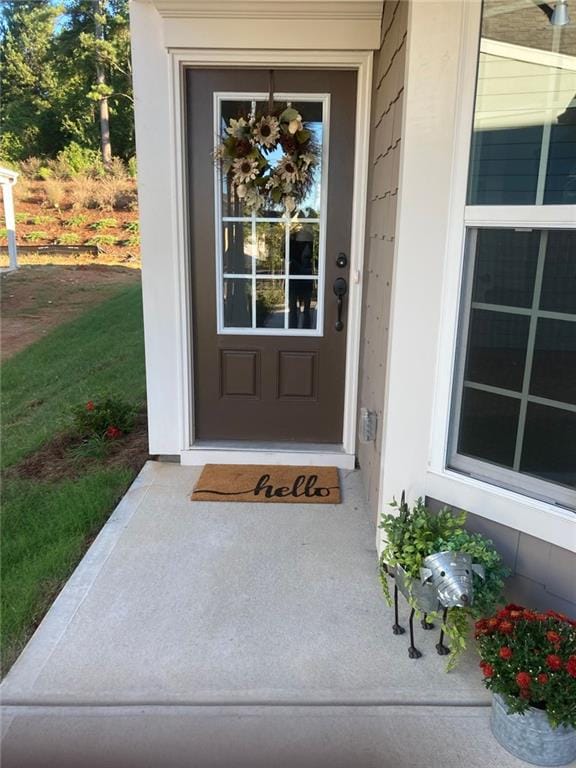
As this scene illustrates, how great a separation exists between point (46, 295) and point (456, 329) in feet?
30.4

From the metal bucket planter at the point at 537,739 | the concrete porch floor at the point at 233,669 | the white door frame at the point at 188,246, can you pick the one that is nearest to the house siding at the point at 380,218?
the white door frame at the point at 188,246

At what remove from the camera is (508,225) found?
178 cm

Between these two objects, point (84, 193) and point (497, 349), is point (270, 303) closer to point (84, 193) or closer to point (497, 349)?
point (497, 349)

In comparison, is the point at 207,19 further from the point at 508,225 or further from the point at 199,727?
the point at 199,727

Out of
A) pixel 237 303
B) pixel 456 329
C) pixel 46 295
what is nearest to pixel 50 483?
pixel 237 303

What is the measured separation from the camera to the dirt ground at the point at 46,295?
7.74 metres

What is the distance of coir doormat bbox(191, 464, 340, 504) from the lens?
294 centimetres

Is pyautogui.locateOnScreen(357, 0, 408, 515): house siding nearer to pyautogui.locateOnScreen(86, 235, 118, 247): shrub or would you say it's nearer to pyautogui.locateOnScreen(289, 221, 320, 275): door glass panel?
pyautogui.locateOnScreen(289, 221, 320, 275): door glass panel

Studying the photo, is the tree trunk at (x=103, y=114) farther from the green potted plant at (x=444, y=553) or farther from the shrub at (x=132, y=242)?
the green potted plant at (x=444, y=553)

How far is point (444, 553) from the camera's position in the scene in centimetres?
173

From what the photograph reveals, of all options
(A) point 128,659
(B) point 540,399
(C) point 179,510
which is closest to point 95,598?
(A) point 128,659

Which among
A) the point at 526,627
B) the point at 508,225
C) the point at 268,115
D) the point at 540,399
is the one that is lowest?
the point at 526,627

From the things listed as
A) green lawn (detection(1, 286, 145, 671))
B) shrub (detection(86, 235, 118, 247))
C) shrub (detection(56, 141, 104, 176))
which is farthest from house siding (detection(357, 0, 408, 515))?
shrub (detection(56, 141, 104, 176))

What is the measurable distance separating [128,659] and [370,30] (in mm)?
2897
